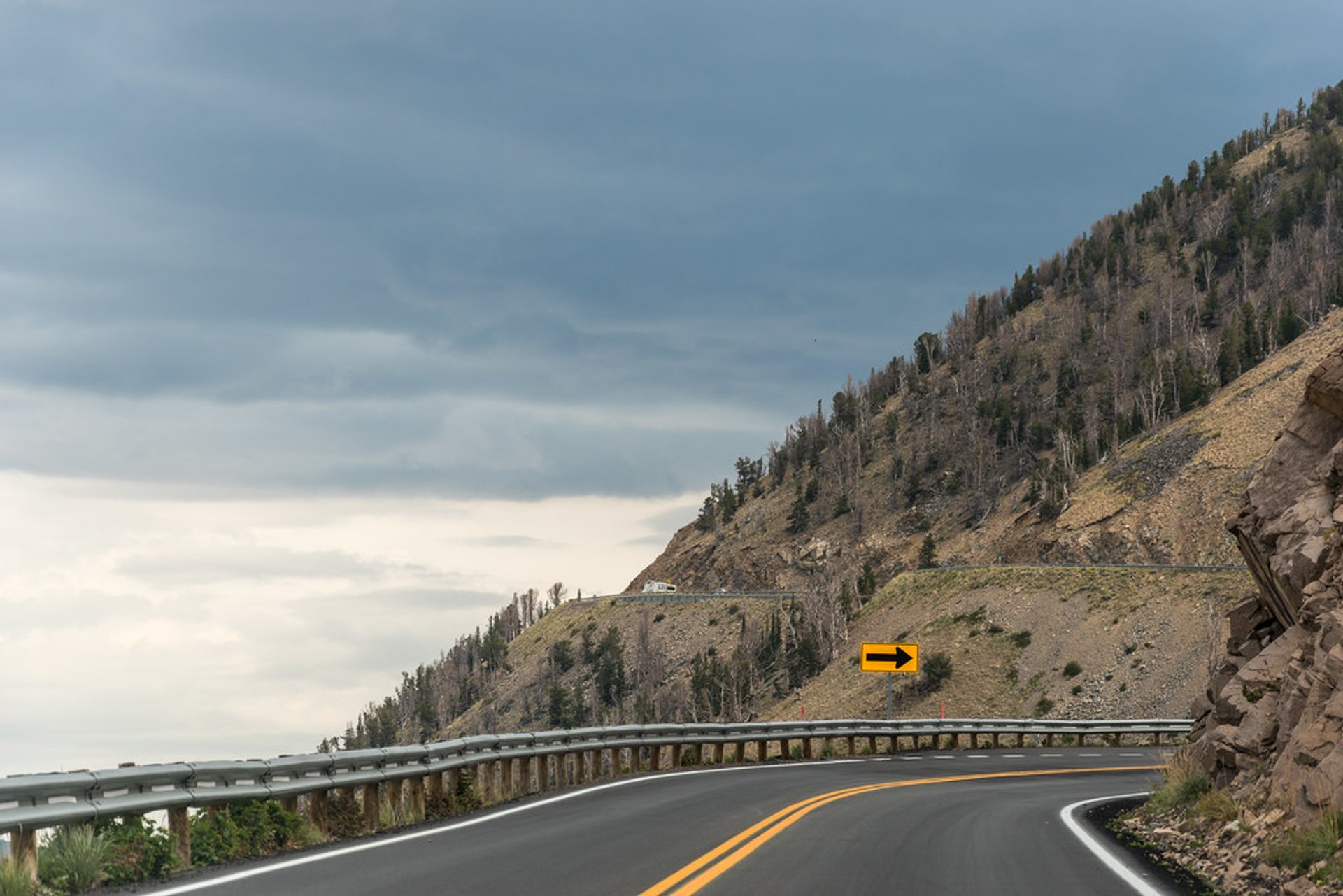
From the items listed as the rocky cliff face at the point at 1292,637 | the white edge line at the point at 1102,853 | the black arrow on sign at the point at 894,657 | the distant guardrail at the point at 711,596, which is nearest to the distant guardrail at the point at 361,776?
the white edge line at the point at 1102,853

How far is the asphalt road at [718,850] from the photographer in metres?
9.70

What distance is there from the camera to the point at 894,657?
41875mm

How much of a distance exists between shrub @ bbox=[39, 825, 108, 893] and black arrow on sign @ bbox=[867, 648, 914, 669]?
113 ft

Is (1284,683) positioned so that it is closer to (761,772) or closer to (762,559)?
(761,772)

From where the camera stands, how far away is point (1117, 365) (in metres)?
136

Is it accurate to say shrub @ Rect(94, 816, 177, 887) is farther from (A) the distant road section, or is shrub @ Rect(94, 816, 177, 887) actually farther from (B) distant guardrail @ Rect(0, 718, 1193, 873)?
(A) the distant road section

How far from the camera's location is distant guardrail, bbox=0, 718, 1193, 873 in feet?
30.8

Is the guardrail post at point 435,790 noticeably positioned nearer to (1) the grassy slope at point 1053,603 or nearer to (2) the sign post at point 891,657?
(2) the sign post at point 891,657

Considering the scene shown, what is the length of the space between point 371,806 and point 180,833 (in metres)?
3.45

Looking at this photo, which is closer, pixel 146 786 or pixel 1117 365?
pixel 146 786

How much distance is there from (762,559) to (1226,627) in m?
69.4

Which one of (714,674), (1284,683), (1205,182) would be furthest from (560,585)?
(1284,683)

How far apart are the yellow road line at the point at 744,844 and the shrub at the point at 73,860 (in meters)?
4.20

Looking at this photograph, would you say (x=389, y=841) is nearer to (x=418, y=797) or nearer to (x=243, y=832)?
(x=243, y=832)
